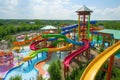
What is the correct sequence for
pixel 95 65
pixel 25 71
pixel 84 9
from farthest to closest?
1. pixel 84 9
2. pixel 25 71
3. pixel 95 65

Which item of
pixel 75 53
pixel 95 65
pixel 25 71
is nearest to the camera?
pixel 95 65

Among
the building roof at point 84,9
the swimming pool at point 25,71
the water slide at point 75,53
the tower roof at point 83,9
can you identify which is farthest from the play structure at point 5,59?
the building roof at point 84,9

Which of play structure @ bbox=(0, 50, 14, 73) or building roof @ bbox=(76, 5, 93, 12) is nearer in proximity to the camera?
play structure @ bbox=(0, 50, 14, 73)

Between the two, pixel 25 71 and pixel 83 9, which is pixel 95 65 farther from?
pixel 83 9

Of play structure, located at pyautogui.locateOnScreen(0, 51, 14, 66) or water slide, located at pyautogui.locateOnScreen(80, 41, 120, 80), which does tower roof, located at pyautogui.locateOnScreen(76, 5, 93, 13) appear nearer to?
play structure, located at pyautogui.locateOnScreen(0, 51, 14, 66)

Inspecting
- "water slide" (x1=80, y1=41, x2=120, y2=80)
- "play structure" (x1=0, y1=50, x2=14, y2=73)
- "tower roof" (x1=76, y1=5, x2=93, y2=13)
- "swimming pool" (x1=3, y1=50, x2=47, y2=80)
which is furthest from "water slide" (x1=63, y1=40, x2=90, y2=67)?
"play structure" (x1=0, y1=50, x2=14, y2=73)

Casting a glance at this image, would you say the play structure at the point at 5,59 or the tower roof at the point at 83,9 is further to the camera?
the tower roof at the point at 83,9

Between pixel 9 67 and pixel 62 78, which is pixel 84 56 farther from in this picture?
pixel 9 67

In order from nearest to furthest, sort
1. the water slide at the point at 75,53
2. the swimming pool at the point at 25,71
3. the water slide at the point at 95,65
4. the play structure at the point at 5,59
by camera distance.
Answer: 1. the water slide at the point at 95,65
2. the water slide at the point at 75,53
3. the swimming pool at the point at 25,71
4. the play structure at the point at 5,59

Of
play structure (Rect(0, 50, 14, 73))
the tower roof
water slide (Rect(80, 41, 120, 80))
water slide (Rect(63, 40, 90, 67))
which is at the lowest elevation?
play structure (Rect(0, 50, 14, 73))

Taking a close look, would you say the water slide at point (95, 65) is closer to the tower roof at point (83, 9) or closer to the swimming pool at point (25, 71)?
the swimming pool at point (25, 71)

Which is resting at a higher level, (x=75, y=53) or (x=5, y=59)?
(x=75, y=53)

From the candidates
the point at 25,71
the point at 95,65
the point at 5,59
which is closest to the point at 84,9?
the point at 25,71
